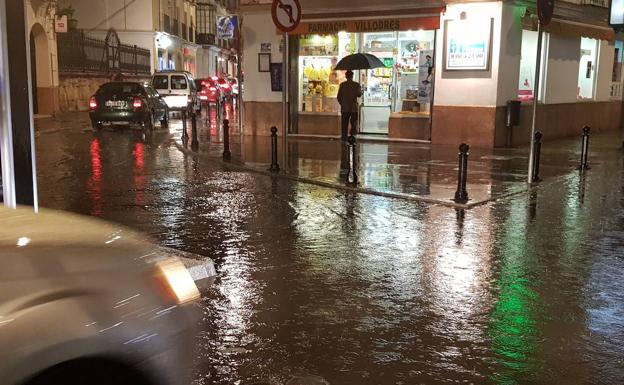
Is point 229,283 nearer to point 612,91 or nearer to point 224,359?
point 224,359

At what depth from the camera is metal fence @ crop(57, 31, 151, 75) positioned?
3519 centimetres

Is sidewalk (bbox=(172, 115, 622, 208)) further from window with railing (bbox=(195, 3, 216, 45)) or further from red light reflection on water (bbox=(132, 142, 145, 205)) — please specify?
window with railing (bbox=(195, 3, 216, 45))

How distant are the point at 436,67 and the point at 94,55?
82.7 feet

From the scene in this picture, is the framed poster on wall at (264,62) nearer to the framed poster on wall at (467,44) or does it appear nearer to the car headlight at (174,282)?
the framed poster on wall at (467,44)

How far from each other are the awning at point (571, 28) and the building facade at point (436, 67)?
0.04m

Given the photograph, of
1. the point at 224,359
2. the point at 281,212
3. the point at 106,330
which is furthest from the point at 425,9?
the point at 106,330

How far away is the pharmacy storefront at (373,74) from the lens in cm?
1909

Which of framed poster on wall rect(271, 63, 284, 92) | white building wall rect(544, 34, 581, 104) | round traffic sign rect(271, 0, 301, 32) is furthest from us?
framed poster on wall rect(271, 63, 284, 92)

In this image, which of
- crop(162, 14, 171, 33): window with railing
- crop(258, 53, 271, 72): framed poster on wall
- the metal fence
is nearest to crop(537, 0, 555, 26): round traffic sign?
crop(258, 53, 271, 72): framed poster on wall

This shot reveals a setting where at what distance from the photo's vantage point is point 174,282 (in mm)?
3381

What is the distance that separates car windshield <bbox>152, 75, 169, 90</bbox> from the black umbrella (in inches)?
610

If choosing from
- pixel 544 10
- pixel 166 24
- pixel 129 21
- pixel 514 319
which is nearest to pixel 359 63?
pixel 544 10

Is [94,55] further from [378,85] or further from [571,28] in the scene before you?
[571,28]

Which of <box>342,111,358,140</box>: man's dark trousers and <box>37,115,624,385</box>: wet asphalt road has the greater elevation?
<box>342,111,358,140</box>: man's dark trousers
